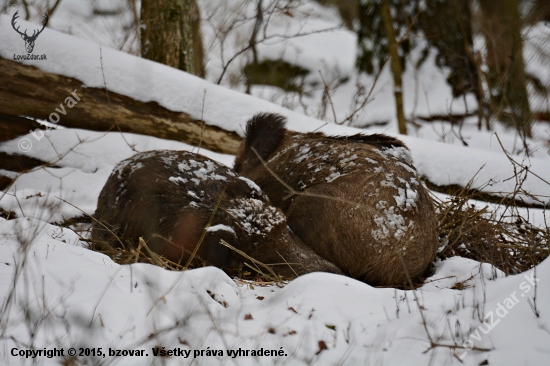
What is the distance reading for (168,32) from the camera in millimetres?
6512

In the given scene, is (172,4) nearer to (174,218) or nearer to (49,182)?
(49,182)

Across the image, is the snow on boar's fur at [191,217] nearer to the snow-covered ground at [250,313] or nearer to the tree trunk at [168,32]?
the snow-covered ground at [250,313]

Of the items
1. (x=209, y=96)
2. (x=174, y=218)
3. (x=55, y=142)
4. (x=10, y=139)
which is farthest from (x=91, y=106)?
(x=174, y=218)

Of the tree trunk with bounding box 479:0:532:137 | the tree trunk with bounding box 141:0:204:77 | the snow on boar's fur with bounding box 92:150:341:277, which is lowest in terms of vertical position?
the snow on boar's fur with bounding box 92:150:341:277

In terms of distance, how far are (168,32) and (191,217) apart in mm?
3613

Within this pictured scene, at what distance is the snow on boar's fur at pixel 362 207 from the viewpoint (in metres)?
3.86

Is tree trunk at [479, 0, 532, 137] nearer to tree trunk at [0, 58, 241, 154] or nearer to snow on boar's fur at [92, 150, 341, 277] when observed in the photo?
tree trunk at [0, 58, 241, 154]

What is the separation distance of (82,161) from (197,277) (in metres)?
3.09

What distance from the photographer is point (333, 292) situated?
3.22m

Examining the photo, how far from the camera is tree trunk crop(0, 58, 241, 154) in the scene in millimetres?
5445

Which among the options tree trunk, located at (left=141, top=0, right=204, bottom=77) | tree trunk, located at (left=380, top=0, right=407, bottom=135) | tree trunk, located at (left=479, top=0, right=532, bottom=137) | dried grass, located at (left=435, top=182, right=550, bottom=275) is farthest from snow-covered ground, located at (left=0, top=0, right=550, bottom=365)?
tree trunk, located at (left=479, top=0, right=532, bottom=137)

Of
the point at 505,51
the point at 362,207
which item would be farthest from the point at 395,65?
the point at 362,207

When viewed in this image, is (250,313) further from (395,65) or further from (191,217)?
(395,65)

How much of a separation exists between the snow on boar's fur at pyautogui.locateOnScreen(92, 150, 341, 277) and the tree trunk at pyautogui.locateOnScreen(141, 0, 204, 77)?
3.08 metres
